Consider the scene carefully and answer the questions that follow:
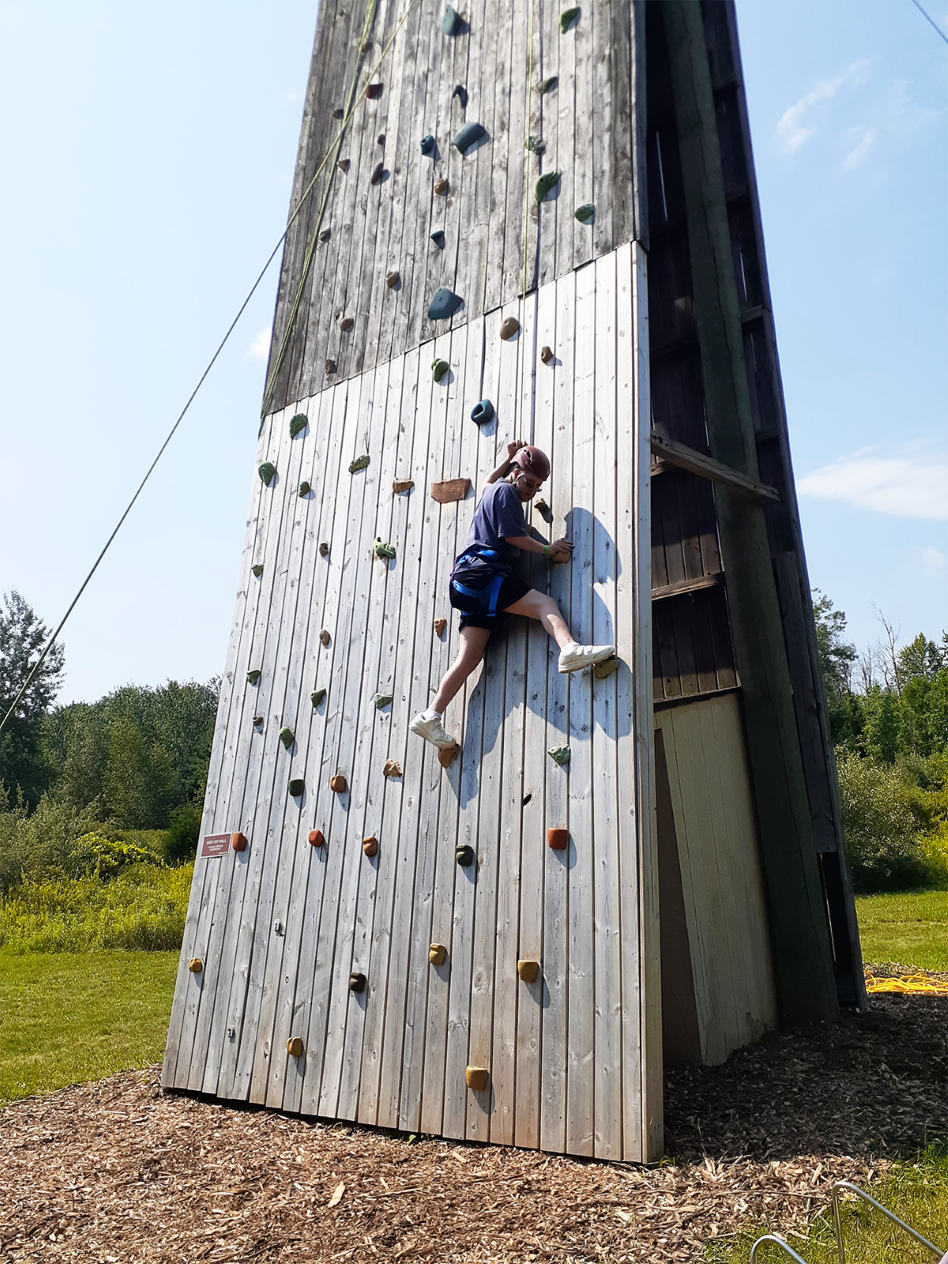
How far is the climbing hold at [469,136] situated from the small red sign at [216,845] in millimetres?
4312

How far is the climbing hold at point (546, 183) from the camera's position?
4.78 m

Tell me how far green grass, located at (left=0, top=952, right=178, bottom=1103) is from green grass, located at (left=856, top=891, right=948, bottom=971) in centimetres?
595

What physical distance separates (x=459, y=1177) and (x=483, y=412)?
11.2 ft

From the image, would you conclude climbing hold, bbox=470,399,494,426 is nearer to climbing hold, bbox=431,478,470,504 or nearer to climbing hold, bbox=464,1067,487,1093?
climbing hold, bbox=431,478,470,504

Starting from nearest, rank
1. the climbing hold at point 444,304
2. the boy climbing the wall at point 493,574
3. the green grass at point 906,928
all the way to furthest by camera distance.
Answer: the boy climbing the wall at point 493,574 → the climbing hold at point 444,304 → the green grass at point 906,928

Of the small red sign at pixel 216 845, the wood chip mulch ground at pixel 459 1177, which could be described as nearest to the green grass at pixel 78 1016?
the wood chip mulch ground at pixel 459 1177

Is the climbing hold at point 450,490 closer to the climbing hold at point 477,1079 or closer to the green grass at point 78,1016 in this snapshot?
the climbing hold at point 477,1079

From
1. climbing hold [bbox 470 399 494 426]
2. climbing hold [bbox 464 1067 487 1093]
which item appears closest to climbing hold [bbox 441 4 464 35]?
climbing hold [bbox 470 399 494 426]

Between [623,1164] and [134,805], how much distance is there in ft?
98.9

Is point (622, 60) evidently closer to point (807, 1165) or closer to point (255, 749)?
point (255, 749)

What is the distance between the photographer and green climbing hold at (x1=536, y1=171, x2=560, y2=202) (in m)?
4.78

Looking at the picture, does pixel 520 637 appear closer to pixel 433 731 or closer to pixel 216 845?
pixel 433 731

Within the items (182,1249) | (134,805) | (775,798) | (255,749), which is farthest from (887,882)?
(134,805)

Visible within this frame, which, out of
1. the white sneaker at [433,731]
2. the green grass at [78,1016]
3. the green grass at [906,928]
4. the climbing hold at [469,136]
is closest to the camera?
the white sneaker at [433,731]
